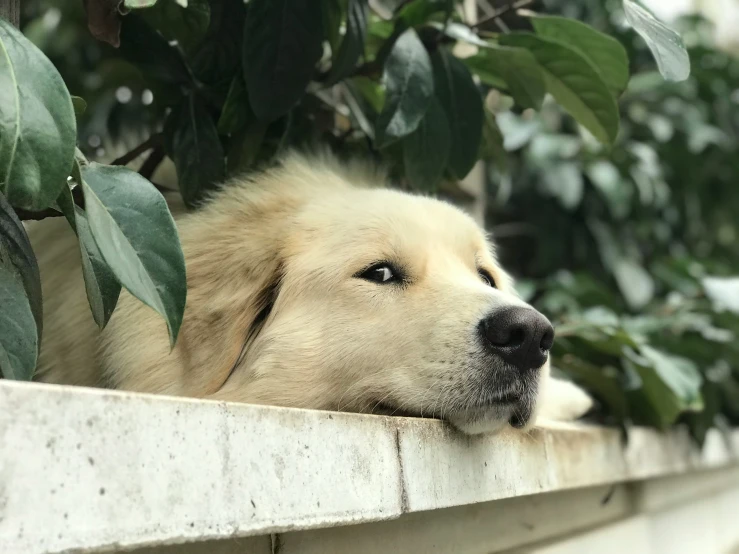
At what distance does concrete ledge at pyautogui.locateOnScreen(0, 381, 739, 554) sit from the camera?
0.58m

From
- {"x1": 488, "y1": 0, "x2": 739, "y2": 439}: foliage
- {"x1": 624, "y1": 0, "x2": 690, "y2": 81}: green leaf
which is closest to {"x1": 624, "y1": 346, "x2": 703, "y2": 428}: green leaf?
{"x1": 488, "y1": 0, "x2": 739, "y2": 439}: foliage

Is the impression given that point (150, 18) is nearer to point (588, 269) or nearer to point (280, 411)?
point (280, 411)

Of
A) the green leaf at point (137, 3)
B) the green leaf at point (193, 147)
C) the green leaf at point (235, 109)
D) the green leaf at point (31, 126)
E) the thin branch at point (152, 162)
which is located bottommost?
the thin branch at point (152, 162)

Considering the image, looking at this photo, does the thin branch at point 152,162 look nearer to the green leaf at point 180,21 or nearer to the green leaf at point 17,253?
the green leaf at point 180,21

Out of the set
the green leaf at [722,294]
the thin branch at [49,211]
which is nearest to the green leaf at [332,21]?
the thin branch at [49,211]

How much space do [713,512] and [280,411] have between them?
2919 mm

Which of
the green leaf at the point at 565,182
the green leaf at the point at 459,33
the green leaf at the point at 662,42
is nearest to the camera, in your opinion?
the green leaf at the point at 662,42

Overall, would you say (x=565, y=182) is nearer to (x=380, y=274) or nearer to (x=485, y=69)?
(x=485, y=69)

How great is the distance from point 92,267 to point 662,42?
82 centimetres

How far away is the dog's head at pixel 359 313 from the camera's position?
3.69ft

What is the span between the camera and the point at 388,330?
46.2 inches

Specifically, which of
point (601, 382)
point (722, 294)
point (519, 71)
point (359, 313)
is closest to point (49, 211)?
point (359, 313)

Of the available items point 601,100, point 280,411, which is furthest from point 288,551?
point 601,100

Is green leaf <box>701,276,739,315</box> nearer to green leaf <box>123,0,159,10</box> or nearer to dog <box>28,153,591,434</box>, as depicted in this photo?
dog <box>28,153,591,434</box>
